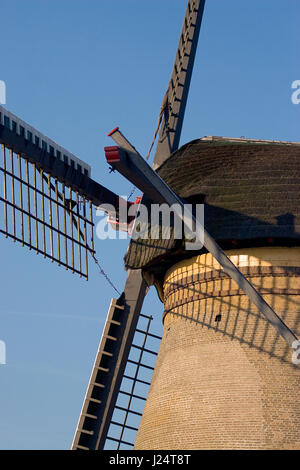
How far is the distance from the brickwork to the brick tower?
0.05 feet

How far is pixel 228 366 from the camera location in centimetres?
1777

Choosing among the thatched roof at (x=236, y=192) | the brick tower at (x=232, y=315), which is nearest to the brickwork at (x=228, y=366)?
the brick tower at (x=232, y=315)

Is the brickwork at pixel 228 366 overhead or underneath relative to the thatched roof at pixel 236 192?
underneath

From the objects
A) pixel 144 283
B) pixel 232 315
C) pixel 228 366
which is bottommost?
pixel 228 366

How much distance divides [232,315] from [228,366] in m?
0.93

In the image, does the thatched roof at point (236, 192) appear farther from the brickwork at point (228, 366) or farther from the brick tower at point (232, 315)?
the brickwork at point (228, 366)

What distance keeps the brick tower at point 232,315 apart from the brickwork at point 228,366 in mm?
17

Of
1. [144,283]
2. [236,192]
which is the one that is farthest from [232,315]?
[144,283]

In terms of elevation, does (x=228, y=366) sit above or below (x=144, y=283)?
below

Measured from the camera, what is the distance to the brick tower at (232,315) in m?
17.2

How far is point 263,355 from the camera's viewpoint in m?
17.6

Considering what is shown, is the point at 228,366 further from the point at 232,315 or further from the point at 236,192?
the point at 236,192

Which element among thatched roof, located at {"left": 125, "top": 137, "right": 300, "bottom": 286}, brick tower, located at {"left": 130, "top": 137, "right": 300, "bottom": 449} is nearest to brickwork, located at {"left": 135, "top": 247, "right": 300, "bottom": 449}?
brick tower, located at {"left": 130, "top": 137, "right": 300, "bottom": 449}
